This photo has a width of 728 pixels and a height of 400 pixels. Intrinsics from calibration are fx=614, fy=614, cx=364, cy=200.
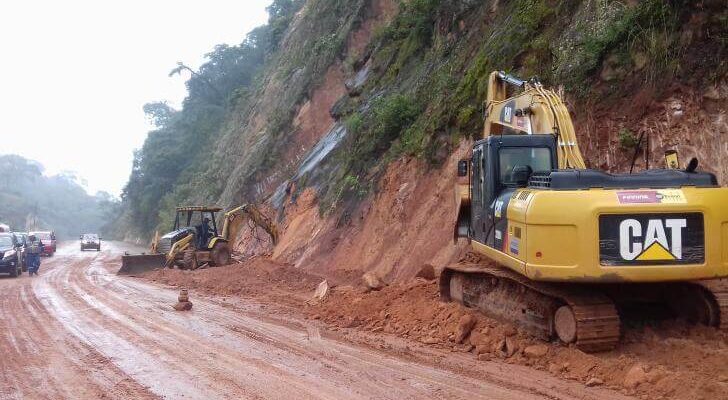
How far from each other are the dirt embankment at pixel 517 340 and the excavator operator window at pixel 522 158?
201 centimetres

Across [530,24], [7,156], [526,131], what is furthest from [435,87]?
[7,156]

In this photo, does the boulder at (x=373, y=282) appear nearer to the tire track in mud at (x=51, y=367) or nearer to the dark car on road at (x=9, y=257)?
the tire track in mud at (x=51, y=367)

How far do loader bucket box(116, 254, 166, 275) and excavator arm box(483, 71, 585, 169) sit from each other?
14.5 m

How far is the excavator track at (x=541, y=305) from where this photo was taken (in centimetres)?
645

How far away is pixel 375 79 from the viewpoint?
23.1m

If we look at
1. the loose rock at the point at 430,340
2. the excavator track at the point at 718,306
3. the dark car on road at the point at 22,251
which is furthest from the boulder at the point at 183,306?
the dark car on road at the point at 22,251

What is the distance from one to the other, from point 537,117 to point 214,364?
5425 millimetres

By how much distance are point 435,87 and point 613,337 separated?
Answer: 11.8 meters

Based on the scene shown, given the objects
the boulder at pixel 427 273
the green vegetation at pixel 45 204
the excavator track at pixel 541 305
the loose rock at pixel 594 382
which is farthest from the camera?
the green vegetation at pixel 45 204

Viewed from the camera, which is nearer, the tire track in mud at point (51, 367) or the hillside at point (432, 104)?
the tire track in mud at point (51, 367)

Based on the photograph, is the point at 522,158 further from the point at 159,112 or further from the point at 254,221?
the point at 159,112

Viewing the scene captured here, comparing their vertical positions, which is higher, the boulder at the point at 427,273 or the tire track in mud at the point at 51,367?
the boulder at the point at 427,273

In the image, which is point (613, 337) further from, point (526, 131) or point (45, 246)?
point (45, 246)

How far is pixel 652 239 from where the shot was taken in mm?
6105
